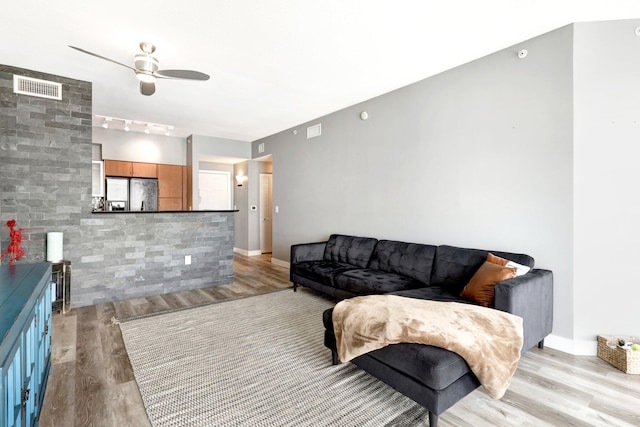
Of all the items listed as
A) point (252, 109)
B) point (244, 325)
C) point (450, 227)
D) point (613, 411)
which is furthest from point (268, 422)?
point (252, 109)

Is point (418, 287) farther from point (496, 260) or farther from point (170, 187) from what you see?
point (170, 187)

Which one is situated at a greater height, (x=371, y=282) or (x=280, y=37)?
(x=280, y=37)

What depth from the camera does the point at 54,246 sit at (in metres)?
3.42

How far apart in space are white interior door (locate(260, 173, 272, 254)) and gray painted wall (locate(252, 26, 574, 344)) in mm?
2916

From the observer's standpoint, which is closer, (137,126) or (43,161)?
(43,161)

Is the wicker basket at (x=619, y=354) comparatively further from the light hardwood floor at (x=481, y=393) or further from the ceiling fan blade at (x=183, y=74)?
the ceiling fan blade at (x=183, y=74)

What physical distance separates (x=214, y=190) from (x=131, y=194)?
191cm

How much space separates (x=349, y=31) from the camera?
8.50 feet

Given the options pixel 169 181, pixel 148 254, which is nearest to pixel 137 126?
pixel 169 181

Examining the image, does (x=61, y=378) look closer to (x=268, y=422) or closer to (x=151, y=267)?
(x=268, y=422)

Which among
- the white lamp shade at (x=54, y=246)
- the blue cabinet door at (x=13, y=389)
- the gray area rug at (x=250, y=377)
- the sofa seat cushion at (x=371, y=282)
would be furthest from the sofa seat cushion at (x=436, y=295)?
the white lamp shade at (x=54, y=246)

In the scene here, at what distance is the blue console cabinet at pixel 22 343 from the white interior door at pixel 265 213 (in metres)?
5.48

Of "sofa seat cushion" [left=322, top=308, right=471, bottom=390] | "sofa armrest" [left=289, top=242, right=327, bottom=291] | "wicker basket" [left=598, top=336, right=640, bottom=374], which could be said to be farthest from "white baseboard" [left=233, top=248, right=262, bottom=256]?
"wicker basket" [left=598, top=336, right=640, bottom=374]

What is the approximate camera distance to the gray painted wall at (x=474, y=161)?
2604 mm
